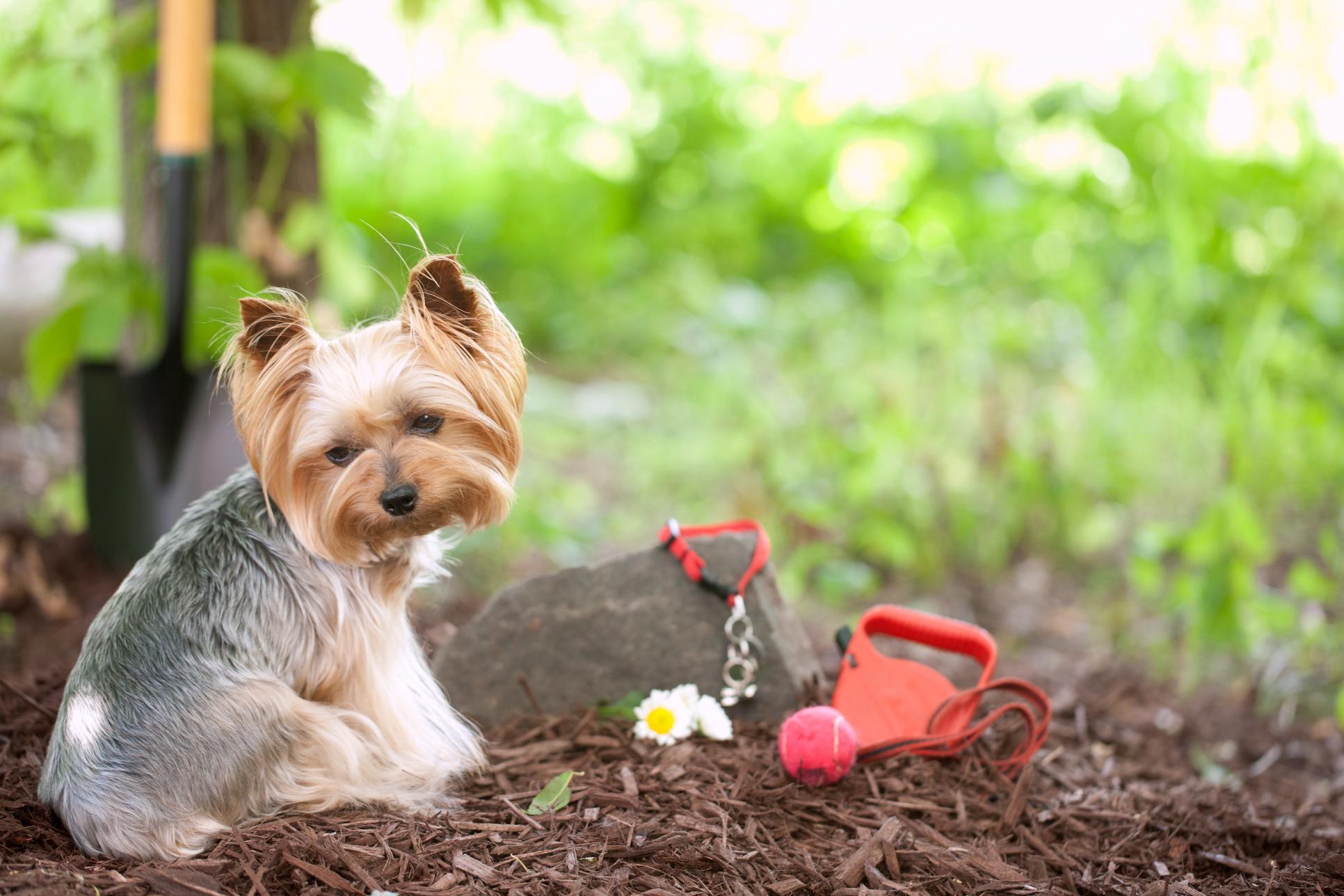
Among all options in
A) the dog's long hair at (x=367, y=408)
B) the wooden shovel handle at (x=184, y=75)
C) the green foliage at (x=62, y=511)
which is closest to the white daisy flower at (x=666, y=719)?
the dog's long hair at (x=367, y=408)

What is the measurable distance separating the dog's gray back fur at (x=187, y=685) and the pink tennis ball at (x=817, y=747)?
1175 mm

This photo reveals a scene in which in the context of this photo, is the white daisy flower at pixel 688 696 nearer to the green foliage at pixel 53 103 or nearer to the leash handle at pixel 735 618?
the leash handle at pixel 735 618

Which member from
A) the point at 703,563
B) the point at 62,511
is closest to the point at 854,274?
the point at 62,511

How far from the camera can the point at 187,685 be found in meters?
2.29

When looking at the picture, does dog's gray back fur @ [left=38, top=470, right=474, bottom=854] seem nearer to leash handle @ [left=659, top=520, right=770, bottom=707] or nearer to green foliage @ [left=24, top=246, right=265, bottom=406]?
leash handle @ [left=659, top=520, right=770, bottom=707]

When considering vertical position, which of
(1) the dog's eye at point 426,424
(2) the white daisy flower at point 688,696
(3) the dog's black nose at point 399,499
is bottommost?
(2) the white daisy flower at point 688,696

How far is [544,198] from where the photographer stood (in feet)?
32.1

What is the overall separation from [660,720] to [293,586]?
1061 mm

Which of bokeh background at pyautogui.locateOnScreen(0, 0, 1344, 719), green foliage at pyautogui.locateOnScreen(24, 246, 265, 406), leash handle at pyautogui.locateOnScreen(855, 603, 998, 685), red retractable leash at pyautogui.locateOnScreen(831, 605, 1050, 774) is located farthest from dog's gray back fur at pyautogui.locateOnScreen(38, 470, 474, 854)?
green foliage at pyautogui.locateOnScreen(24, 246, 265, 406)

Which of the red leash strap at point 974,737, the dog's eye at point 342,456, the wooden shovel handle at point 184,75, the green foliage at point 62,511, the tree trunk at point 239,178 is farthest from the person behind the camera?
the green foliage at point 62,511

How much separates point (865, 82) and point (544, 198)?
9.77 ft

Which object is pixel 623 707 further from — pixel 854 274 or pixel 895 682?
pixel 854 274

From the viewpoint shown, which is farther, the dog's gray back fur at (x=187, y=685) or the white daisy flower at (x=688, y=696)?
the white daisy flower at (x=688, y=696)

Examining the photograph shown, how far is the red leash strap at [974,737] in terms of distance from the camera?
2.95m
